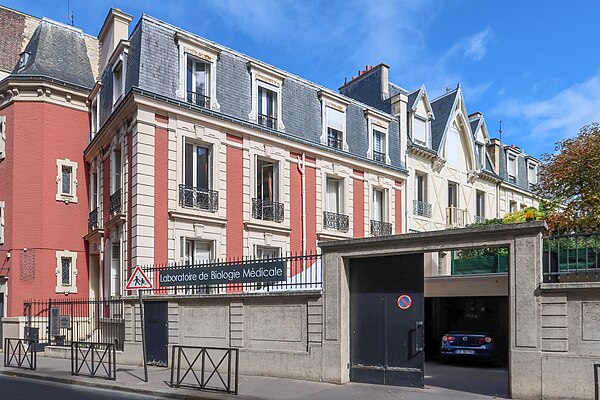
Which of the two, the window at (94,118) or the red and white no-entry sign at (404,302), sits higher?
the window at (94,118)

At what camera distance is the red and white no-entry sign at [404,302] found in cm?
1091

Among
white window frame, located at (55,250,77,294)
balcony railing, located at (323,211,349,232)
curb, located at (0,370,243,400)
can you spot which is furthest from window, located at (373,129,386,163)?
curb, located at (0,370,243,400)

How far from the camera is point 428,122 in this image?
2672cm

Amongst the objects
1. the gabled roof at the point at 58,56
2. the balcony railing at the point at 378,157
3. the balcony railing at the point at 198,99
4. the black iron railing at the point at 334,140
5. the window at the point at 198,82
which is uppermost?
the gabled roof at the point at 58,56

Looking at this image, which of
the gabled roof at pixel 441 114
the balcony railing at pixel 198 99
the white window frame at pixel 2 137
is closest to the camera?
the balcony railing at pixel 198 99

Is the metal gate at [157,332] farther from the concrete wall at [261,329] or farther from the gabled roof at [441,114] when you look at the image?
the gabled roof at [441,114]

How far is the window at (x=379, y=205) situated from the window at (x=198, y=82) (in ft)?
28.3

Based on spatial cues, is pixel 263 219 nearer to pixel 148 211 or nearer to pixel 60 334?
pixel 148 211

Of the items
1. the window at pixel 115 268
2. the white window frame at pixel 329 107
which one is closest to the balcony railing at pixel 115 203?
the window at pixel 115 268

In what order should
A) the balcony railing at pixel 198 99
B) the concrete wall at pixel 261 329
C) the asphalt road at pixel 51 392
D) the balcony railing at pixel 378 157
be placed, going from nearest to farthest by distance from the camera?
1. the asphalt road at pixel 51 392
2. the concrete wall at pixel 261 329
3. the balcony railing at pixel 198 99
4. the balcony railing at pixel 378 157

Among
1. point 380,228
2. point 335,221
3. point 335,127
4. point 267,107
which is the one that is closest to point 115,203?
point 267,107

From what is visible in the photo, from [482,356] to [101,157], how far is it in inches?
560

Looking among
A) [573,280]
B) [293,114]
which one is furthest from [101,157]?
[573,280]

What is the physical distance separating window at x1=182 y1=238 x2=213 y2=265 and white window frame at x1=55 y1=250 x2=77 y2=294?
5.92 metres
